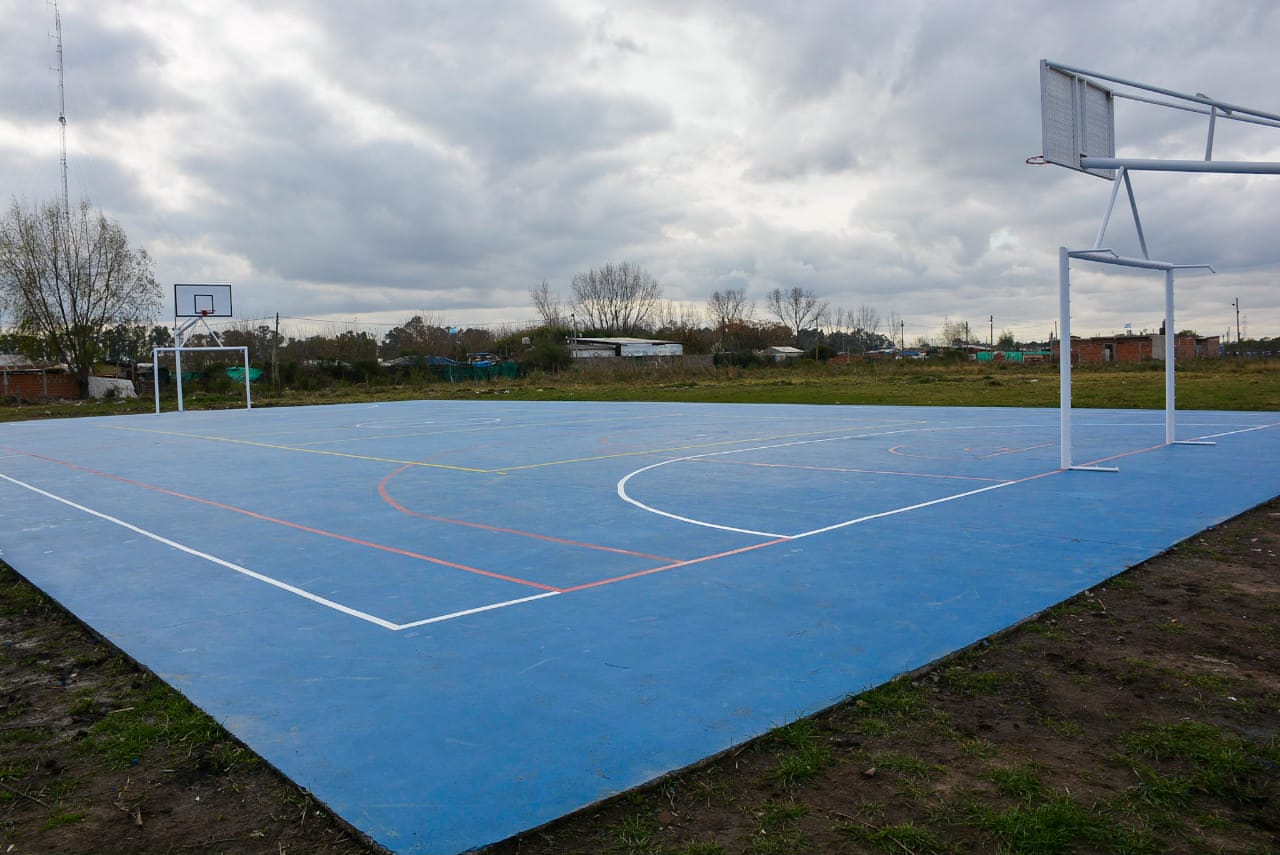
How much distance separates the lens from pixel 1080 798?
11.0 ft

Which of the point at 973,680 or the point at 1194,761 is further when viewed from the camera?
the point at 973,680

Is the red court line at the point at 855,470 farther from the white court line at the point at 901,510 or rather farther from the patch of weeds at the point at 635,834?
the patch of weeds at the point at 635,834

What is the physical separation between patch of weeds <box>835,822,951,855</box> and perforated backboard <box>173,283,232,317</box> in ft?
122

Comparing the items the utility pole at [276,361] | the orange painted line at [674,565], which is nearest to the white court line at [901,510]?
the orange painted line at [674,565]

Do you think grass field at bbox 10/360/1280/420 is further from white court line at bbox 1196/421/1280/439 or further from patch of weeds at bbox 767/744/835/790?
patch of weeds at bbox 767/744/835/790

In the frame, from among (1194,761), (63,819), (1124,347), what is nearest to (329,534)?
(63,819)

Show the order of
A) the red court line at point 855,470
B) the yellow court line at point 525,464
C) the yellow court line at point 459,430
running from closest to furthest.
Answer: the red court line at point 855,470
the yellow court line at point 525,464
the yellow court line at point 459,430

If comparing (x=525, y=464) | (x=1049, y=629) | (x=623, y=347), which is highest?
(x=623, y=347)

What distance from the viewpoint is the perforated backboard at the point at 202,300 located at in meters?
34.6

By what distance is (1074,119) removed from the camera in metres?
11.2

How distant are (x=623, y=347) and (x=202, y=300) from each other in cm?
3513

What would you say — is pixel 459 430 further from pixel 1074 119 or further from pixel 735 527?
pixel 1074 119

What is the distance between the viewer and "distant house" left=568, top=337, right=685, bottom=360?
65.0 meters

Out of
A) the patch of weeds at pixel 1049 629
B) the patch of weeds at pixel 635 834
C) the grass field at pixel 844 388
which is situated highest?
the grass field at pixel 844 388
